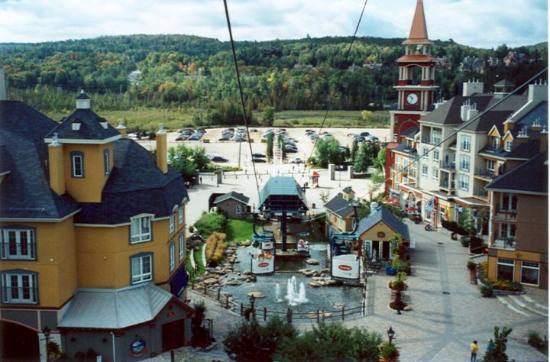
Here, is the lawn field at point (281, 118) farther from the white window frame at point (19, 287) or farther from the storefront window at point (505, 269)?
the white window frame at point (19, 287)

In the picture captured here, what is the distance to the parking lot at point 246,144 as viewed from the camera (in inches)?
1859

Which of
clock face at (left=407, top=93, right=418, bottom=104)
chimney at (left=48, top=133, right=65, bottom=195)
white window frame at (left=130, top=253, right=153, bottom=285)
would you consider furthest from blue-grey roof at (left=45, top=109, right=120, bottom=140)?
clock face at (left=407, top=93, right=418, bottom=104)

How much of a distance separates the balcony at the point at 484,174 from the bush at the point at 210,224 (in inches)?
422

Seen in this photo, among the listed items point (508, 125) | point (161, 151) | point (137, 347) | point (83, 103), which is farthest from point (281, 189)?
point (137, 347)

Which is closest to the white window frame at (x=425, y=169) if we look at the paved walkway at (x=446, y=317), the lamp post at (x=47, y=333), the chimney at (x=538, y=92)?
the chimney at (x=538, y=92)

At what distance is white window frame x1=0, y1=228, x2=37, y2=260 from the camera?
11742mm

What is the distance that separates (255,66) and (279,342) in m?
60.4

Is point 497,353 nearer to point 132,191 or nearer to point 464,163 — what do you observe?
point 132,191

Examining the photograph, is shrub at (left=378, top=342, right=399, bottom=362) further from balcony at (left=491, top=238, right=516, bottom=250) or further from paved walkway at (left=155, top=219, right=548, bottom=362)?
balcony at (left=491, top=238, right=516, bottom=250)

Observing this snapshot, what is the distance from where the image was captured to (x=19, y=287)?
12.0m

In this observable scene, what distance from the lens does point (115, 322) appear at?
12.0m

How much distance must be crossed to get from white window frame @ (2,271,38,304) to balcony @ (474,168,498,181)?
17136 mm

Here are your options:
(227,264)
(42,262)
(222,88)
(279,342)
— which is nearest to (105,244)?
(42,262)

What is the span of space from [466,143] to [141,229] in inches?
619
